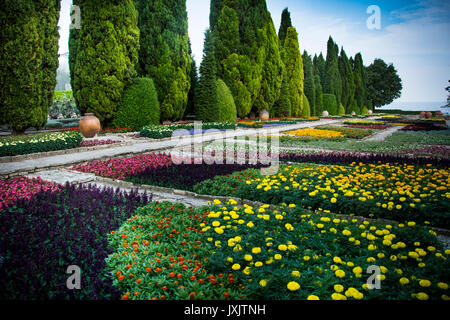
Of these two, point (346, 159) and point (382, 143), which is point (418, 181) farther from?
point (382, 143)

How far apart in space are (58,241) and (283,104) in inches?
999

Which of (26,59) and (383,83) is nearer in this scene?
(26,59)

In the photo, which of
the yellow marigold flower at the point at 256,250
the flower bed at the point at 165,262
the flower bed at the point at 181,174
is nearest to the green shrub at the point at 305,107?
the flower bed at the point at 181,174

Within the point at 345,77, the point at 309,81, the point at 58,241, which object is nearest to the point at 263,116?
the point at 309,81

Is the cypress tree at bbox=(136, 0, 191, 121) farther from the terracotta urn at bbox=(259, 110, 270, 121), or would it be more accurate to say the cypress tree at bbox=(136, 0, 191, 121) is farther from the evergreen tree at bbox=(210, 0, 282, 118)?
the terracotta urn at bbox=(259, 110, 270, 121)

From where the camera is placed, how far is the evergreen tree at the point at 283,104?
26.4 m

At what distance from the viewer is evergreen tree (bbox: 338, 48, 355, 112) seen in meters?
41.8

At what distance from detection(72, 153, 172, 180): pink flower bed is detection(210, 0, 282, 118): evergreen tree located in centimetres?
1429

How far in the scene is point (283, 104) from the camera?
26422 mm

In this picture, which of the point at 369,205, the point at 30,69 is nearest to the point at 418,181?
the point at 369,205

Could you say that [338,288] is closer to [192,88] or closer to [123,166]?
[123,166]

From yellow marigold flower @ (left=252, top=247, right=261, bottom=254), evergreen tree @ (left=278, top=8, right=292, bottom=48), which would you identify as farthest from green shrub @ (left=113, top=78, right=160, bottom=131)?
evergreen tree @ (left=278, top=8, right=292, bottom=48)

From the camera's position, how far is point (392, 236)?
2.83 m

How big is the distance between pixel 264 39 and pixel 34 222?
2246cm
